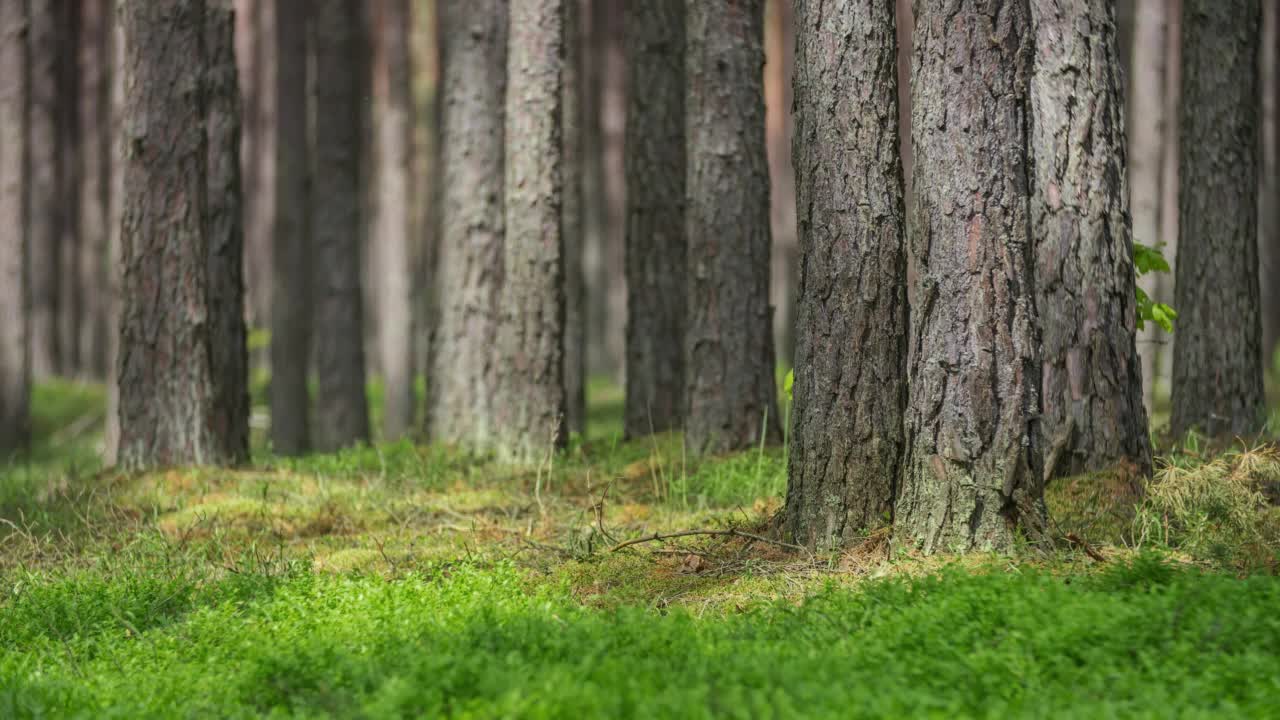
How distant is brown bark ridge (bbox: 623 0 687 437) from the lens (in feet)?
35.5

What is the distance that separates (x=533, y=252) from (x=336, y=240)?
527 centimetres

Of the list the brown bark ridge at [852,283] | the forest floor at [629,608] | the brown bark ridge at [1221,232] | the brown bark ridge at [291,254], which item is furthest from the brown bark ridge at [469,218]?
the brown bark ridge at [1221,232]

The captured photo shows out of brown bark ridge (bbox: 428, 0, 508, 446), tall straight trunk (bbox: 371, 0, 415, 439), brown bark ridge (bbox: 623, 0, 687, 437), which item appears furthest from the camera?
tall straight trunk (bbox: 371, 0, 415, 439)

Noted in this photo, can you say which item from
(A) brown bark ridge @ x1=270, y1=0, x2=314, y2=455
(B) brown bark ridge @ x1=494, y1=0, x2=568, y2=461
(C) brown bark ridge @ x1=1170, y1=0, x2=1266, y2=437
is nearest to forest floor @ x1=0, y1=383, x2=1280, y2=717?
(C) brown bark ridge @ x1=1170, y1=0, x2=1266, y2=437

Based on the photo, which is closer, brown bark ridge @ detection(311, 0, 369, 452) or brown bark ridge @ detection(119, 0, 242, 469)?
brown bark ridge @ detection(119, 0, 242, 469)

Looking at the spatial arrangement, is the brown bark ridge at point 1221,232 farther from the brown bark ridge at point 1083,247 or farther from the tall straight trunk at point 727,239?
the tall straight trunk at point 727,239

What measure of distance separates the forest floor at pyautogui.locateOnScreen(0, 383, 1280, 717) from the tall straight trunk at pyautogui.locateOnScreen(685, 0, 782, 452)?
1.05 meters

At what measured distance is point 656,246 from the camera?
10820 millimetres

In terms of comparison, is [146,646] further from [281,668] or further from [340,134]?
[340,134]

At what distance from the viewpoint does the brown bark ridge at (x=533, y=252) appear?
973 centimetres

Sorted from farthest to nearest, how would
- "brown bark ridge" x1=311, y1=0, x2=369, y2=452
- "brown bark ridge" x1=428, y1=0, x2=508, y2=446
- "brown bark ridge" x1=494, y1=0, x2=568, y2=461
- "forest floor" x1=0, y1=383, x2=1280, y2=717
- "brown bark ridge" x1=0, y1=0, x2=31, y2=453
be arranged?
"brown bark ridge" x1=311, y1=0, x2=369, y2=452
"brown bark ridge" x1=0, y1=0, x2=31, y2=453
"brown bark ridge" x1=428, y1=0, x2=508, y2=446
"brown bark ridge" x1=494, y1=0, x2=568, y2=461
"forest floor" x1=0, y1=383, x2=1280, y2=717

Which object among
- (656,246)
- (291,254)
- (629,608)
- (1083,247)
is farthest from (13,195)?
(1083,247)

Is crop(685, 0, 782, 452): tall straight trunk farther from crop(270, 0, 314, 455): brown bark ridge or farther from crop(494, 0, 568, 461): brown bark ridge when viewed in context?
crop(270, 0, 314, 455): brown bark ridge

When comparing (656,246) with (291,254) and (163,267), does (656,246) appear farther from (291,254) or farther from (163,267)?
(291,254)
